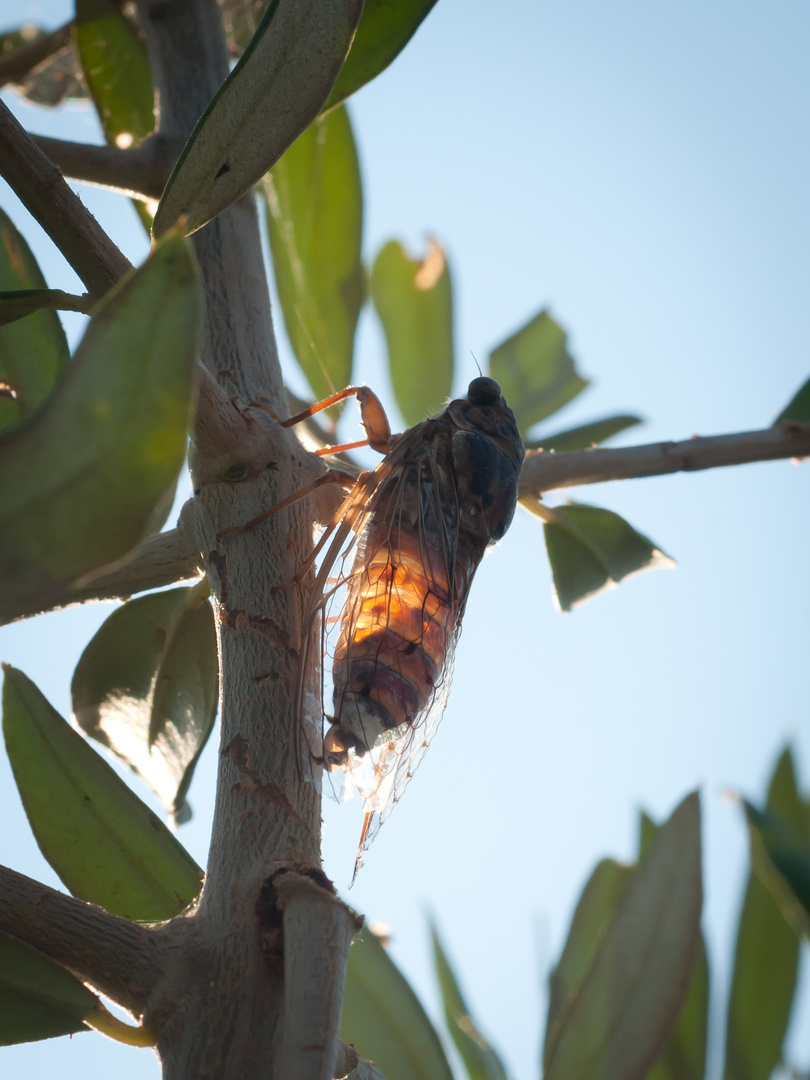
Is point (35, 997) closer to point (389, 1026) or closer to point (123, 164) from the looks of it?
point (389, 1026)

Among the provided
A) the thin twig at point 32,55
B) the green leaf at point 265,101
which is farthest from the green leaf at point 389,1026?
the thin twig at point 32,55

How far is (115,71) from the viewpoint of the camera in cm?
158

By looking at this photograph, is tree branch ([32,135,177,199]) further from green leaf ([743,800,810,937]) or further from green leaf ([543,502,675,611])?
green leaf ([743,800,810,937])

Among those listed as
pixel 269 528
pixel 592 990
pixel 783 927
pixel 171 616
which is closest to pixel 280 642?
pixel 269 528

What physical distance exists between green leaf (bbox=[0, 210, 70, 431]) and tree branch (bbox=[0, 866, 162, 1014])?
1.97 ft

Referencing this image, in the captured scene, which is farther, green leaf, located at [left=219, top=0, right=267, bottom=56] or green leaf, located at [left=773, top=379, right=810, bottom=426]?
green leaf, located at [left=219, top=0, right=267, bottom=56]

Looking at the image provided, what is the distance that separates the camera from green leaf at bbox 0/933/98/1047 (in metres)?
0.65

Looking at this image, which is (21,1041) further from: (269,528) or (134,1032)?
(269,528)

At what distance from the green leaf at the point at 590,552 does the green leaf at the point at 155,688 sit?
489 millimetres

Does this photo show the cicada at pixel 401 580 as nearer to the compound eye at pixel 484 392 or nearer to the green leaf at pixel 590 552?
the compound eye at pixel 484 392

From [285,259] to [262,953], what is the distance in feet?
3.81

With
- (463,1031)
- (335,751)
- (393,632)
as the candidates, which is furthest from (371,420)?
(463,1031)

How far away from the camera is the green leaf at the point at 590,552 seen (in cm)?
126

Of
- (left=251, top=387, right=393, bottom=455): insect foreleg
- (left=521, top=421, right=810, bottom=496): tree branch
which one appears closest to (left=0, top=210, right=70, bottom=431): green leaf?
(left=251, top=387, right=393, bottom=455): insect foreleg
